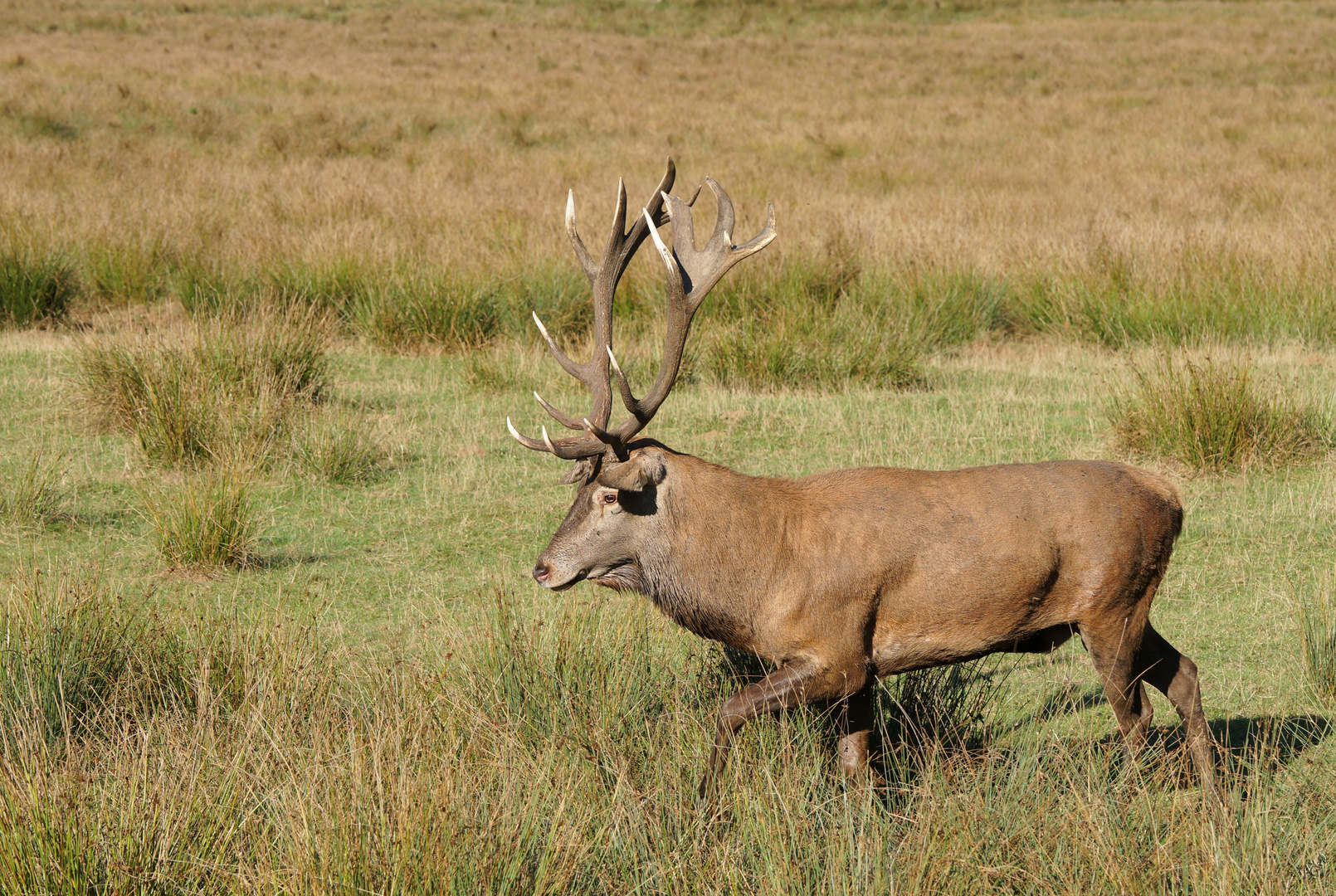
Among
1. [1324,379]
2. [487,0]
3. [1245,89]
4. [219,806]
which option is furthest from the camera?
[487,0]

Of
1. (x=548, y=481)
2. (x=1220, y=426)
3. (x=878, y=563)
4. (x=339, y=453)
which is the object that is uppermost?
(x=878, y=563)

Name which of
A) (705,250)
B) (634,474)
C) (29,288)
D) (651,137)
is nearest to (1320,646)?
(705,250)

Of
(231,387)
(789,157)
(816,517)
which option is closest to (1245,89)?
(789,157)

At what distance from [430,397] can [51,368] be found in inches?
122

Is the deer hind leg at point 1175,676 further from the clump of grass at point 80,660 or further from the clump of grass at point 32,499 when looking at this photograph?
the clump of grass at point 32,499

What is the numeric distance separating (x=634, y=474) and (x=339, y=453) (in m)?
4.68

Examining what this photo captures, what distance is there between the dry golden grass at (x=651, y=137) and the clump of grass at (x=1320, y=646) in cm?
773

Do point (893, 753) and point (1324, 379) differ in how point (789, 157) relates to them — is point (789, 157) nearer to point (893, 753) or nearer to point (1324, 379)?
point (1324, 379)

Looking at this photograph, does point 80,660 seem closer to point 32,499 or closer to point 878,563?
point 878,563

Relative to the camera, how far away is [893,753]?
4004mm

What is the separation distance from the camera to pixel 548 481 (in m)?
8.18

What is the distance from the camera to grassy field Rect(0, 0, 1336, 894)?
10.5ft

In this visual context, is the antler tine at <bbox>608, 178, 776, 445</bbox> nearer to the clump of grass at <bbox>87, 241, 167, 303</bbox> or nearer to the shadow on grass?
the shadow on grass

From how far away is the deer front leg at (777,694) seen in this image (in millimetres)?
3754
